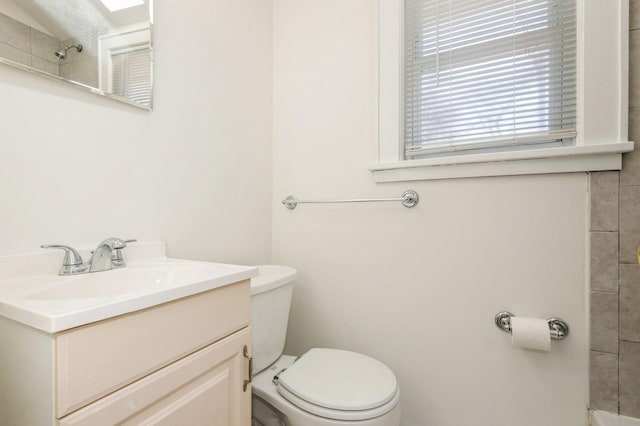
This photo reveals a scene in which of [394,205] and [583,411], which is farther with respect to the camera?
[394,205]

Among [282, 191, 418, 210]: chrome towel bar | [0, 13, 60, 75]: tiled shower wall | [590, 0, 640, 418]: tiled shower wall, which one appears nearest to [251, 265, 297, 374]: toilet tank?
[282, 191, 418, 210]: chrome towel bar

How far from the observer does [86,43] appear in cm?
92

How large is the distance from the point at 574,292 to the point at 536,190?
1.27 ft

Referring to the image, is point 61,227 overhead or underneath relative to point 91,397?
overhead

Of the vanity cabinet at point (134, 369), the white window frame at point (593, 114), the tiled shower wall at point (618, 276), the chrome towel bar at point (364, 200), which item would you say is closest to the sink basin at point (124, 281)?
the vanity cabinet at point (134, 369)

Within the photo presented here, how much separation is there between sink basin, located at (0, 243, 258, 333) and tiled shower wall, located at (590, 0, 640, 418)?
1192 millimetres

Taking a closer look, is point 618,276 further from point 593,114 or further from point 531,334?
point 593,114

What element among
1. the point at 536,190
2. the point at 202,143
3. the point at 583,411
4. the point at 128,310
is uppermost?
the point at 202,143

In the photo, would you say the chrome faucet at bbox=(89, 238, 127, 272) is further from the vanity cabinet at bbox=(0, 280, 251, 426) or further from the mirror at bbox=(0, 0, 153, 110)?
the mirror at bbox=(0, 0, 153, 110)

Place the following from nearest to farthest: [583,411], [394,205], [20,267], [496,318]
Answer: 1. [20,267]
2. [583,411]
3. [496,318]
4. [394,205]

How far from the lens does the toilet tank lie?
1.14m

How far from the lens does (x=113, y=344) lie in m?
0.56

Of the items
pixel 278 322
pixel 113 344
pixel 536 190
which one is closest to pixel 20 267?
pixel 113 344

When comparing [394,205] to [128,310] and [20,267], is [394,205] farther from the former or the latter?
[20,267]
